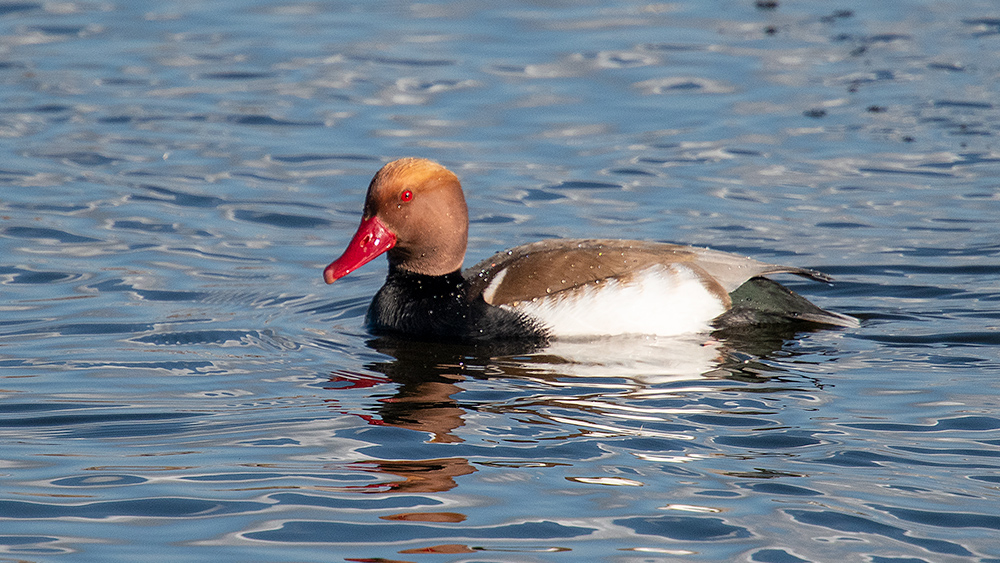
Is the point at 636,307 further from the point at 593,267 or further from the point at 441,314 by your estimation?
the point at 441,314

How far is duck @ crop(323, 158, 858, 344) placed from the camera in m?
7.27

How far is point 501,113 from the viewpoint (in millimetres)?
12250

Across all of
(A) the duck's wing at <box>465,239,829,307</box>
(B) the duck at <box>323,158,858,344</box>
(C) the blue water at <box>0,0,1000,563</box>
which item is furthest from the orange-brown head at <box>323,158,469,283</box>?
(C) the blue water at <box>0,0,1000,563</box>

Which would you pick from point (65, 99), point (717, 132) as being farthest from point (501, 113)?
point (65, 99)

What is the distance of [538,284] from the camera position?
726 cm

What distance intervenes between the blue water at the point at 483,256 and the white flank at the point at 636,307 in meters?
0.15

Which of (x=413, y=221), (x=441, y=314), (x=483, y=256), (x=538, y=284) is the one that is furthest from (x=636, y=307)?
(x=483, y=256)

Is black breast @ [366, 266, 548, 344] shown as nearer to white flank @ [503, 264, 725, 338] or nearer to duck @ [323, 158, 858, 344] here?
duck @ [323, 158, 858, 344]

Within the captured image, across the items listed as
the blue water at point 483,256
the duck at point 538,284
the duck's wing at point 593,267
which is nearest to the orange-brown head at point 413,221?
the duck at point 538,284

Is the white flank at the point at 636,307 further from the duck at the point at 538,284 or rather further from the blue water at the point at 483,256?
the blue water at the point at 483,256

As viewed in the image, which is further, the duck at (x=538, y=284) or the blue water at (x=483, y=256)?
the duck at (x=538, y=284)

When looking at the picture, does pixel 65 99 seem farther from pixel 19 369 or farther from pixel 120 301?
pixel 19 369

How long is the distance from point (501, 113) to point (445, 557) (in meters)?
8.04

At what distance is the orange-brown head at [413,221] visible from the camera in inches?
291
